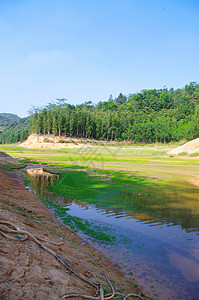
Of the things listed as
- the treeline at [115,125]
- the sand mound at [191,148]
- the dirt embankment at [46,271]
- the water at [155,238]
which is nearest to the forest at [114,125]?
the treeline at [115,125]

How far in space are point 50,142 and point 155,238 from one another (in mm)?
80942

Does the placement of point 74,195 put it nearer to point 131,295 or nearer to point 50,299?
Result: point 131,295

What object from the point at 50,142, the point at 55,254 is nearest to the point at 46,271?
the point at 55,254

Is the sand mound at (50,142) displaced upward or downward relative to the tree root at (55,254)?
upward

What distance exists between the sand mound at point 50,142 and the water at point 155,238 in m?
67.4

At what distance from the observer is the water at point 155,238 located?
250 inches

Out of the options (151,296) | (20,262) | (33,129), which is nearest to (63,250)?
(20,262)

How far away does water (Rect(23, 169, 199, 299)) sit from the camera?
6.35m

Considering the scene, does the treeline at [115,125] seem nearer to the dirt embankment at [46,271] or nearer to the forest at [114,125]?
the forest at [114,125]

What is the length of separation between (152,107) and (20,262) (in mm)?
168231

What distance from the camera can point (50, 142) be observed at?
286ft

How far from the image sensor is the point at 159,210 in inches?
530

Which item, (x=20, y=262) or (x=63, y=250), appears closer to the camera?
(x=20, y=262)

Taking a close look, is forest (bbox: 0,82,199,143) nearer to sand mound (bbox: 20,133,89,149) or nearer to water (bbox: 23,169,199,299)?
sand mound (bbox: 20,133,89,149)
